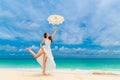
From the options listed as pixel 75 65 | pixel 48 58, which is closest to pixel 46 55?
pixel 48 58

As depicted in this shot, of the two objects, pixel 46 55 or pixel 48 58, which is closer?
pixel 46 55

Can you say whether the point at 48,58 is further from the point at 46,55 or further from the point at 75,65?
the point at 75,65

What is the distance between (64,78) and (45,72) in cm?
105

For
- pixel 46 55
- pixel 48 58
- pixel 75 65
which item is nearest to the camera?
pixel 46 55

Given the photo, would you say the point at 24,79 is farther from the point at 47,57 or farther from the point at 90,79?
the point at 90,79

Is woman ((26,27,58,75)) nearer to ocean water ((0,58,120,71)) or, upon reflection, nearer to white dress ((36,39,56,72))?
white dress ((36,39,56,72))

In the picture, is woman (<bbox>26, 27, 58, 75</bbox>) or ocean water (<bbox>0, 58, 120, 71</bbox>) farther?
ocean water (<bbox>0, 58, 120, 71</bbox>)

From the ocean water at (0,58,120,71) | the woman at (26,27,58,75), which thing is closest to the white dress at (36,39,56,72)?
the woman at (26,27,58,75)

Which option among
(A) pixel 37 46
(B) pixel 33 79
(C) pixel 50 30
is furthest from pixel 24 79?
(A) pixel 37 46

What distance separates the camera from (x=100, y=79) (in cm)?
805

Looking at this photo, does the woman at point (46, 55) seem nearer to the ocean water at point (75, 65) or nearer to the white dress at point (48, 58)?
the white dress at point (48, 58)

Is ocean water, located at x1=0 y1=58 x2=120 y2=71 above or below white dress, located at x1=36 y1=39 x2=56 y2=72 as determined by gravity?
above

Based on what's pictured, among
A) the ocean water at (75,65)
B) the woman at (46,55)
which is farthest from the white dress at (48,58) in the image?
the ocean water at (75,65)

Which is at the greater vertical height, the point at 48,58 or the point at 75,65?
the point at 75,65
